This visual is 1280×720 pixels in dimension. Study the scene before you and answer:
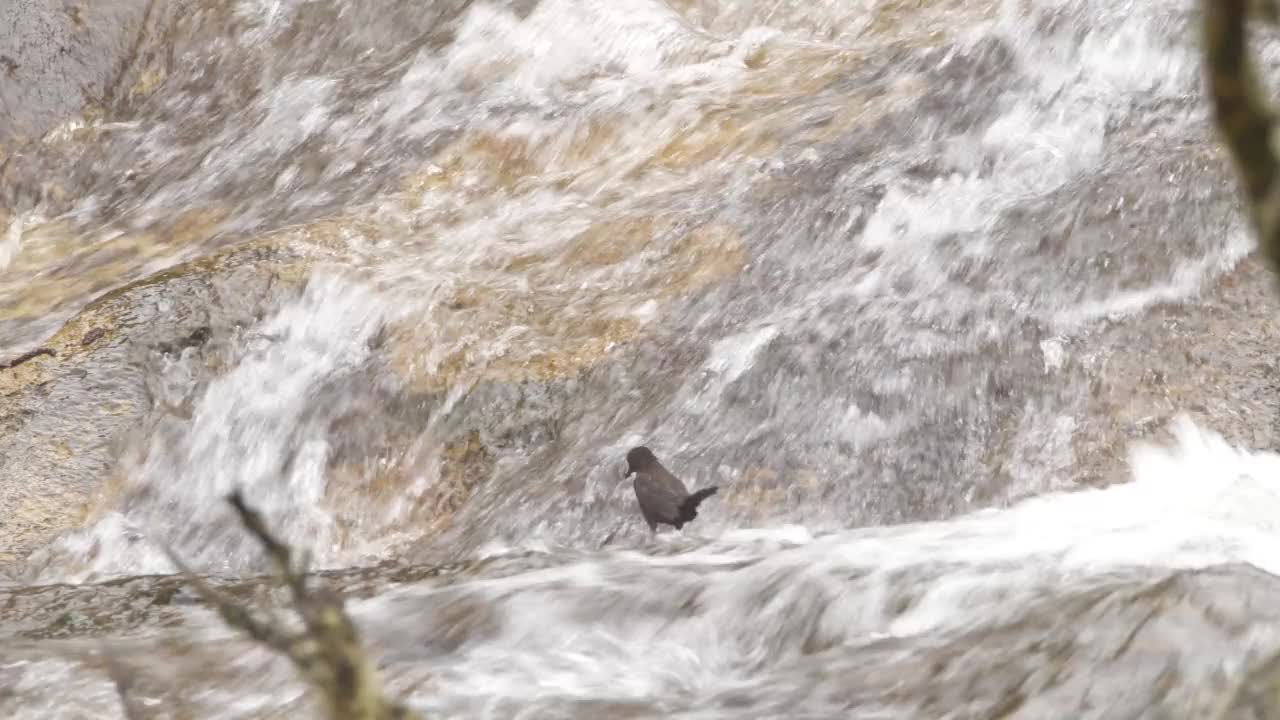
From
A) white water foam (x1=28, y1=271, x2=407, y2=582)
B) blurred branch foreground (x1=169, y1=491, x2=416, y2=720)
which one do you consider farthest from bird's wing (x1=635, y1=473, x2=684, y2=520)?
blurred branch foreground (x1=169, y1=491, x2=416, y2=720)

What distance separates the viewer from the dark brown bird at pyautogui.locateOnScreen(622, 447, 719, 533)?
7492 mm

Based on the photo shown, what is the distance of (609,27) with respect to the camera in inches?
520

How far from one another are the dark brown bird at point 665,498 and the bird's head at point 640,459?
0.34 ft

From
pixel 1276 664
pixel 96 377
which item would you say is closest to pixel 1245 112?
pixel 1276 664

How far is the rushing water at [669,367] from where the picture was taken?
19.9ft

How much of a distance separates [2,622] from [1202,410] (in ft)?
18.9

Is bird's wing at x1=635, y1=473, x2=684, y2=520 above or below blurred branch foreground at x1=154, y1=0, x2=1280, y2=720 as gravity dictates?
below

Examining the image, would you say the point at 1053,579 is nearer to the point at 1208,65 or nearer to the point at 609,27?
the point at 1208,65

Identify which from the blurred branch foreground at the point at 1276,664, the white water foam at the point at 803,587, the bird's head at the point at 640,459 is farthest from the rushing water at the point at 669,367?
the blurred branch foreground at the point at 1276,664

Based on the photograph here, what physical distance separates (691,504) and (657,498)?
0.16 m

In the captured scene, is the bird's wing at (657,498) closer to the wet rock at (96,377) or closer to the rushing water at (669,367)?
the rushing water at (669,367)

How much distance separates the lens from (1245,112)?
4.32 feet

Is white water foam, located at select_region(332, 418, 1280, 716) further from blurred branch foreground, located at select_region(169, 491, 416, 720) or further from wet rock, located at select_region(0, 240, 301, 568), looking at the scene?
blurred branch foreground, located at select_region(169, 491, 416, 720)

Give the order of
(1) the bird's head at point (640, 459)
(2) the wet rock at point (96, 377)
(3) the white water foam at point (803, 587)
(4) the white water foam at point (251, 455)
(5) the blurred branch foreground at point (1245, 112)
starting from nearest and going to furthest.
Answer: (5) the blurred branch foreground at point (1245, 112)
(3) the white water foam at point (803, 587)
(1) the bird's head at point (640, 459)
(4) the white water foam at point (251, 455)
(2) the wet rock at point (96, 377)
